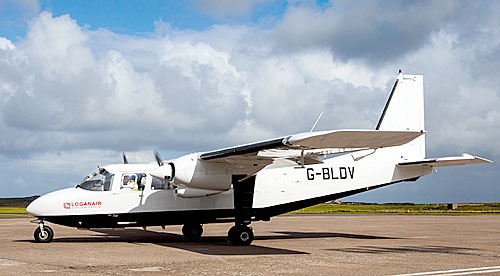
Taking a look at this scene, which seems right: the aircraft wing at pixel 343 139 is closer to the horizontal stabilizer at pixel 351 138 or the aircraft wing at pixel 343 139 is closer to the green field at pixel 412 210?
the horizontal stabilizer at pixel 351 138

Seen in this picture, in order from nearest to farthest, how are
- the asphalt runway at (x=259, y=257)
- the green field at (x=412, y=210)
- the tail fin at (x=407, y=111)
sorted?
the asphalt runway at (x=259, y=257) → the tail fin at (x=407, y=111) → the green field at (x=412, y=210)

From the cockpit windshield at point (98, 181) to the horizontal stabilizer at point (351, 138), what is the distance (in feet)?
25.7

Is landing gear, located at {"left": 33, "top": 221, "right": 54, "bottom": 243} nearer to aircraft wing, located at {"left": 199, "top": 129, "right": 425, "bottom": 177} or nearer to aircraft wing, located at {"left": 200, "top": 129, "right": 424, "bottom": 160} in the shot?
aircraft wing, located at {"left": 199, "top": 129, "right": 425, "bottom": 177}

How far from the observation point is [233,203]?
58.1 ft

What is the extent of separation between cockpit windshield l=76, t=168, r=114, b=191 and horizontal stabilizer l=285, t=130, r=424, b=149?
782 cm

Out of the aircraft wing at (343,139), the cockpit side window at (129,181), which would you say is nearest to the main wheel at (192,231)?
the cockpit side window at (129,181)

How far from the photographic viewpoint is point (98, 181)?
17094mm

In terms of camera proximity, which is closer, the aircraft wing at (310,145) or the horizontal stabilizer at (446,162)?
the aircraft wing at (310,145)

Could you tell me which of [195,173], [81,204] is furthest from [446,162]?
[81,204]

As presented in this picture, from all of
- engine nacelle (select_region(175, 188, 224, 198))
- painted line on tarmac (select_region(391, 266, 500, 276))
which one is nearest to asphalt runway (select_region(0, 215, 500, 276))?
painted line on tarmac (select_region(391, 266, 500, 276))

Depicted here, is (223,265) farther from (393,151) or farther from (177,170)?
(393,151)

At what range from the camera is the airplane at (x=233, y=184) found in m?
15.4

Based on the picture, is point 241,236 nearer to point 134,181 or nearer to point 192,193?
point 192,193

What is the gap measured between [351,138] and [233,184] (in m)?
6.79
